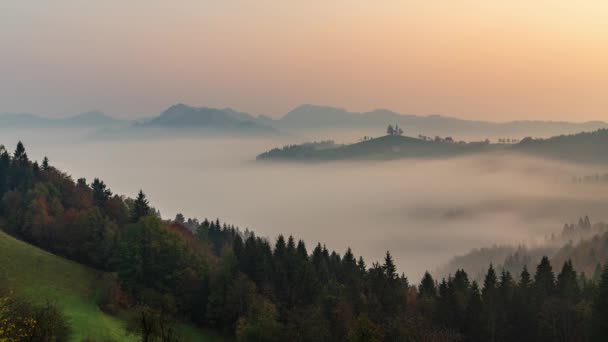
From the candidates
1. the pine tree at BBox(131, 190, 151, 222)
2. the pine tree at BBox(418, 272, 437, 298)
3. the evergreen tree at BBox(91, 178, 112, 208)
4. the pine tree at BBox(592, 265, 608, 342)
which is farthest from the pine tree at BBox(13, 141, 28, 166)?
the pine tree at BBox(592, 265, 608, 342)

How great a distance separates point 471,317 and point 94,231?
6504 centimetres

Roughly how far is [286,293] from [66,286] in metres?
31.8

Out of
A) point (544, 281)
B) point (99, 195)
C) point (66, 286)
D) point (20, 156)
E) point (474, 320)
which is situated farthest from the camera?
point (20, 156)

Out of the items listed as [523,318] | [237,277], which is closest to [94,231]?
[237,277]

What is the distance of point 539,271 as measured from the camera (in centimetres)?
6956

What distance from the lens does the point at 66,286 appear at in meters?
59.3

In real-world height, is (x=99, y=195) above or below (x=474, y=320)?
above

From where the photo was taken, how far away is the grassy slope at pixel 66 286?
154ft

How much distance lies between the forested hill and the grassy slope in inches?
86.1

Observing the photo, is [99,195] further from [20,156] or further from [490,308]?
[490,308]

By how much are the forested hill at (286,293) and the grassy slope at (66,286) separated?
7.18 feet

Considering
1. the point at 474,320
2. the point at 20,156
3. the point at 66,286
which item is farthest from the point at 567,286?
the point at 20,156

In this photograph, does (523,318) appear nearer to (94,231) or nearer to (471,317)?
(471,317)

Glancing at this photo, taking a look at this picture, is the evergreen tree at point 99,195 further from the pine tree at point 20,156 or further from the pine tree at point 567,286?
the pine tree at point 567,286
